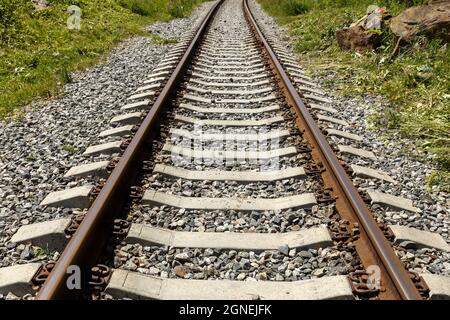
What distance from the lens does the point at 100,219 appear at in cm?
319

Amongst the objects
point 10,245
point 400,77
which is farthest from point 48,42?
point 10,245

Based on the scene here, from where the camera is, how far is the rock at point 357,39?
914 centimetres

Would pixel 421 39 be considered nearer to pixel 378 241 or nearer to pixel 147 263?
pixel 378 241

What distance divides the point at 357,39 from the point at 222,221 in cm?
725

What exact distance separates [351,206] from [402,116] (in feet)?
10.1

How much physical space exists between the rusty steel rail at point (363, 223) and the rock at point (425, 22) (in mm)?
4499

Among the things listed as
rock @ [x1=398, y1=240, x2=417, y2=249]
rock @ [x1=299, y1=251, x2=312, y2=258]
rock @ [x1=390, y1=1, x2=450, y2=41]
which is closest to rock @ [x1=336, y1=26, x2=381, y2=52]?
rock @ [x1=390, y1=1, x2=450, y2=41]

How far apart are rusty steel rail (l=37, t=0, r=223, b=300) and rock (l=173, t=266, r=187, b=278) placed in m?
0.53

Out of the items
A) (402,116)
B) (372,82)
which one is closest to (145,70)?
(372,82)

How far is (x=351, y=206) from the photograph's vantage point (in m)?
3.50

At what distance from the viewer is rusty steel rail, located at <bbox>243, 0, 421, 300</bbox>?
267cm

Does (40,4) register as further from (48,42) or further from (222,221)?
(222,221)

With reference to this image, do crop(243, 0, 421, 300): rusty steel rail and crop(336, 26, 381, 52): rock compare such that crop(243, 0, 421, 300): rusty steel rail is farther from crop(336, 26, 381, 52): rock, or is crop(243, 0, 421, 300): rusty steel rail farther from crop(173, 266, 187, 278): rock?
crop(336, 26, 381, 52): rock

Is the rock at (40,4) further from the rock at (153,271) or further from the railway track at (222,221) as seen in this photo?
the rock at (153,271)
